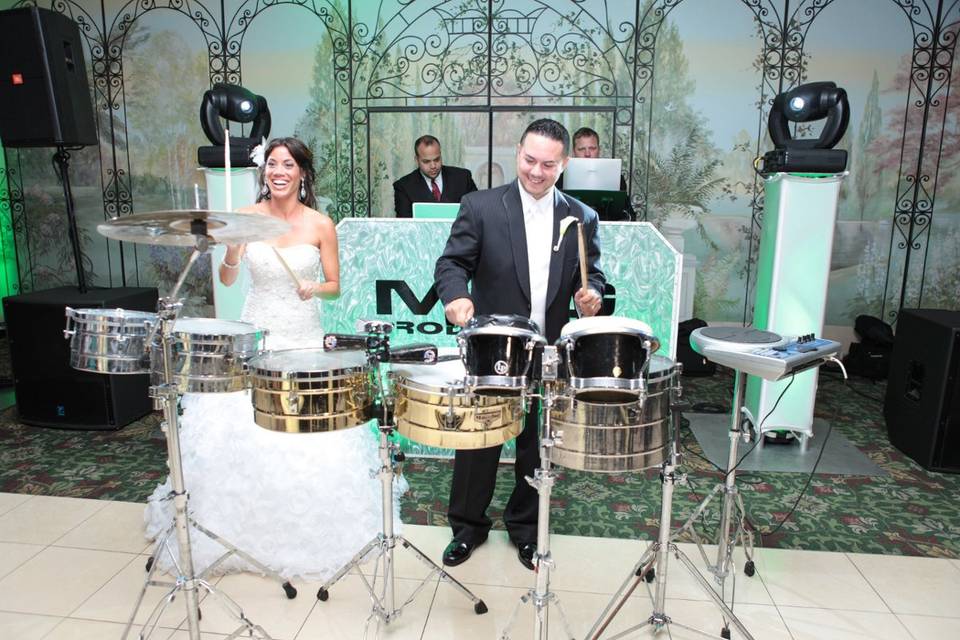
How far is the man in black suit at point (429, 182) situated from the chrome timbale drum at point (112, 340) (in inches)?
142

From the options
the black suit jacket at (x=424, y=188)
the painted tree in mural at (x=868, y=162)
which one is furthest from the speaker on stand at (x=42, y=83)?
the painted tree in mural at (x=868, y=162)

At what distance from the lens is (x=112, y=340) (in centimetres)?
223

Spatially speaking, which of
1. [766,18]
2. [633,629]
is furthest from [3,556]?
[766,18]

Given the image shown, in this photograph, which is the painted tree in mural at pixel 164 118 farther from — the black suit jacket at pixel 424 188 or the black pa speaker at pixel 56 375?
the black pa speaker at pixel 56 375

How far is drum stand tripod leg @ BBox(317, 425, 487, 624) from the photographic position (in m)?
2.27

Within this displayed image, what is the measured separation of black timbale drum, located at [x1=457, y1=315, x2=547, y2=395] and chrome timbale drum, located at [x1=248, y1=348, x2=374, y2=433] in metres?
0.42

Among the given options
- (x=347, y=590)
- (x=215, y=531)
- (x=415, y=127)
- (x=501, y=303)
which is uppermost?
(x=415, y=127)

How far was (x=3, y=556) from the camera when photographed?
2943 mm

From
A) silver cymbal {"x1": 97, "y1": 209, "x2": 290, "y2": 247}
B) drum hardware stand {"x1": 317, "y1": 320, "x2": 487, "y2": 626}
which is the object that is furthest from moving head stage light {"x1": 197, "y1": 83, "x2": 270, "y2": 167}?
drum hardware stand {"x1": 317, "y1": 320, "x2": 487, "y2": 626}

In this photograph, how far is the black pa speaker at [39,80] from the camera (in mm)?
4344

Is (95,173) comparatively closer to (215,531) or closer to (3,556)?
(3,556)

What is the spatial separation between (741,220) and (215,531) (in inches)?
216

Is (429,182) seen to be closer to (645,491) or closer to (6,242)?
(645,491)

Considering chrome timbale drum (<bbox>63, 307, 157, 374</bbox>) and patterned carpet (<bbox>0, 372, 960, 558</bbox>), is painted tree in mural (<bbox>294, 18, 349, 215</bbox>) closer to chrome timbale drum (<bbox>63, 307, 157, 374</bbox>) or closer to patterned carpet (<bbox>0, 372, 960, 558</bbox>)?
patterned carpet (<bbox>0, 372, 960, 558</bbox>)
